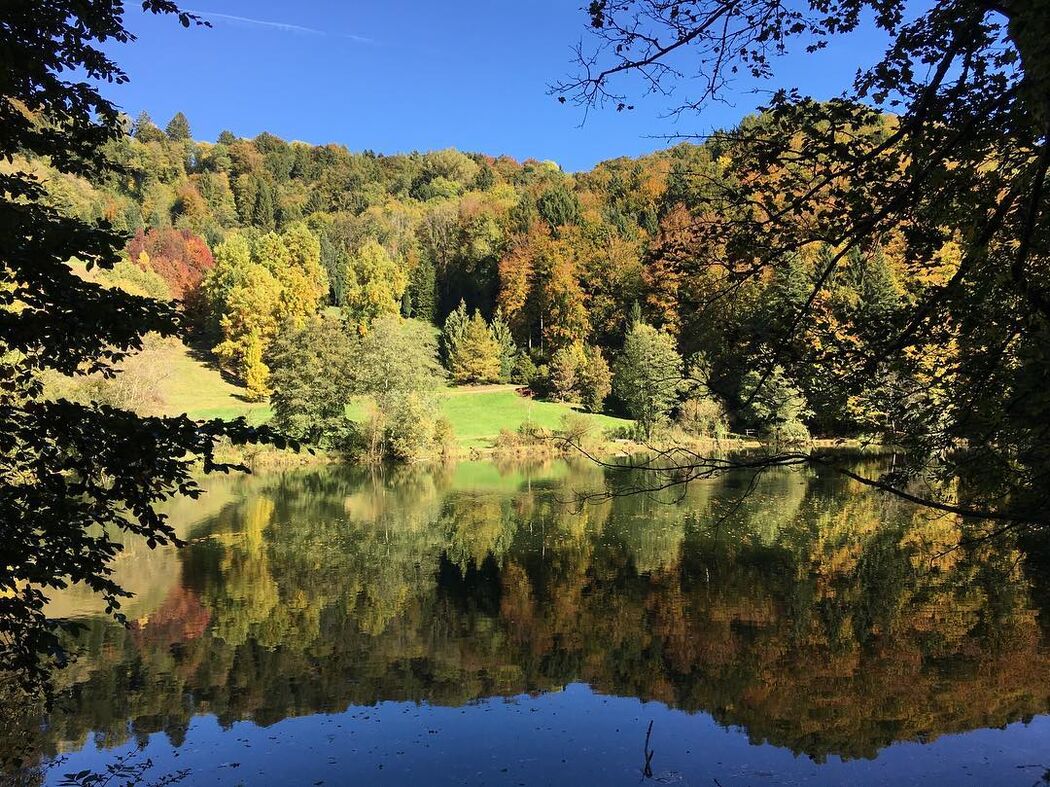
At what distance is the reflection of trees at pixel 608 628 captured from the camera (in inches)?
378

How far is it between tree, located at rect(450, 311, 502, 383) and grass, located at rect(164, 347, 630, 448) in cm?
117

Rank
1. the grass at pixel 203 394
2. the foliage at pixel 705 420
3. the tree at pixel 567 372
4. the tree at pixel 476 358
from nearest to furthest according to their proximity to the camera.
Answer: the foliage at pixel 705 420 → the grass at pixel 203 394 → the tree at pixel 567 372 → the tree at pixel 476 358

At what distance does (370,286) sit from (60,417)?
65.6m

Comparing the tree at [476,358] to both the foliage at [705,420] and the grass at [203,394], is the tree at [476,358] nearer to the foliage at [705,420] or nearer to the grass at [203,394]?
the grass at [203,394]

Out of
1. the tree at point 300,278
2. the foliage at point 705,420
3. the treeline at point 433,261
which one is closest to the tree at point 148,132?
the treeline at point 433,261

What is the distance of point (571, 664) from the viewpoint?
1115 cm

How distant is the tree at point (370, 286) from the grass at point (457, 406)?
45.0 feet

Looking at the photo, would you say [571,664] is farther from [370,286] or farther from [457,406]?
[370,286]

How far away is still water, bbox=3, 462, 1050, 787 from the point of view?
326 inches

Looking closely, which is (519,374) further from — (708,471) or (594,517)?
(708,471)

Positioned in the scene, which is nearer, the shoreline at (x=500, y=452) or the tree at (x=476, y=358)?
the shoreline at (x=500, y=452)

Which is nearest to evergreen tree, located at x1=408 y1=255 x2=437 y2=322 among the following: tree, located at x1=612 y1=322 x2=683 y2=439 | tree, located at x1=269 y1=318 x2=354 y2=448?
tree, located at x1=612 y1=322 x2=683 y2=439

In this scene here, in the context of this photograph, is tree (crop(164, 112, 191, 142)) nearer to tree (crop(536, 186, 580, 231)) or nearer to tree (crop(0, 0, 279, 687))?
tree (crop(536, 186, 580, 231))

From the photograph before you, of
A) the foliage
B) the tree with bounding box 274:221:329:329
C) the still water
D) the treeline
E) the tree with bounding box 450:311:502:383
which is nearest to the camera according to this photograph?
the still water
